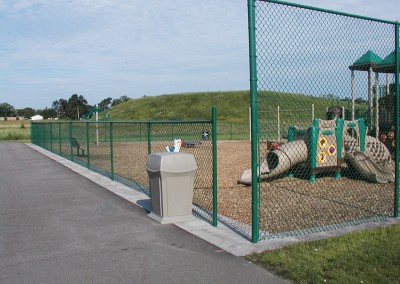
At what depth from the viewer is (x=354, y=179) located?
11266 mm

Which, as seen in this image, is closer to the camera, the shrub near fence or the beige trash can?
the beige trash can

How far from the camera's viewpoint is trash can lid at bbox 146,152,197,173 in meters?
6.72

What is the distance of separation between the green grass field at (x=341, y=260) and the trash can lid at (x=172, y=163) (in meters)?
2.14

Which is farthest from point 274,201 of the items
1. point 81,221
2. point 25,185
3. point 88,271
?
point 25,185

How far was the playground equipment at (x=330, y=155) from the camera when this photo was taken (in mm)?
10633

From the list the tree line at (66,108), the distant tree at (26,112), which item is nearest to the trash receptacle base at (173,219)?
the tree line at (66,108)

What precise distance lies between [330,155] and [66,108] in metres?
137

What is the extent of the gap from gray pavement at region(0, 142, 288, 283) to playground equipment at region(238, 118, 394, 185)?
3608 mm

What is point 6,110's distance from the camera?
15400 cm

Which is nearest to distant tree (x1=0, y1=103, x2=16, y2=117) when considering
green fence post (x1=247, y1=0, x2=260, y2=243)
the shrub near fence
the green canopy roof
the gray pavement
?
the shrub near fence

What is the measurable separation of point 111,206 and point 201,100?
85137 mm

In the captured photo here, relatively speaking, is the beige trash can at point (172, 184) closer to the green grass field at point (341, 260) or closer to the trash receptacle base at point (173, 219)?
the trash receptacle base at point (173, 219)

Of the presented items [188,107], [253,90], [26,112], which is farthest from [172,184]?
[26,112]

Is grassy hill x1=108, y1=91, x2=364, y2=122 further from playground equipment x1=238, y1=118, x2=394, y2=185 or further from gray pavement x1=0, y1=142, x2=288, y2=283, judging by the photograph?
gray pavement x1=0, y1=142, x2=288, y2=283
